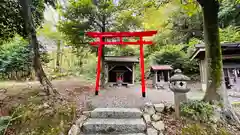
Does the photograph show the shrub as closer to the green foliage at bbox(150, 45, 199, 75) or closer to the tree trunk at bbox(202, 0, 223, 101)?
the tree trunk at bbox(202, 0, 223, 101)

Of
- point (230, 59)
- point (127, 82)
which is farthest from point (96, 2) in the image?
point (230, 59)

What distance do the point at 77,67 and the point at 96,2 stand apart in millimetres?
8581

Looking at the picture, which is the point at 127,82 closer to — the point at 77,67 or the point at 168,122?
the point at 168,122

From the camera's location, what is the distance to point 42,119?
120 inches

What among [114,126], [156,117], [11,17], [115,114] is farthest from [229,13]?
[11,17]

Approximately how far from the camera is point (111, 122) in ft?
10.3

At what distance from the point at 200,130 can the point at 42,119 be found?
12.6 feet

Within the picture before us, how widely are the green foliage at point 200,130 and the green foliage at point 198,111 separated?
191 millimetres

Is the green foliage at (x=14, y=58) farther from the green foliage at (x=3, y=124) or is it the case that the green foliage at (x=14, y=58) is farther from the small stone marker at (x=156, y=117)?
the small stone marker at (x=156, y=117)

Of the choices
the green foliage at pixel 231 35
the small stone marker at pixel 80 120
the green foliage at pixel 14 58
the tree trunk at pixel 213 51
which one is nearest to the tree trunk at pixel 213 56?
the tree trunk at pixel 213 51

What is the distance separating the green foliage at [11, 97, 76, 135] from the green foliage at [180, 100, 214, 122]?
2.97 metres

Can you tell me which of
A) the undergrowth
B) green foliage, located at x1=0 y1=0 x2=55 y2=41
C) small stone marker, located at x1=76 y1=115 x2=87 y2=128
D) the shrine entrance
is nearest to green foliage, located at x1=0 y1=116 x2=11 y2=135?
the undergrowth

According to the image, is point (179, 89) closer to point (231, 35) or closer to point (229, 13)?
point (231, 35)

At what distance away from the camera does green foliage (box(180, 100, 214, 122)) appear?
3.07 metres
